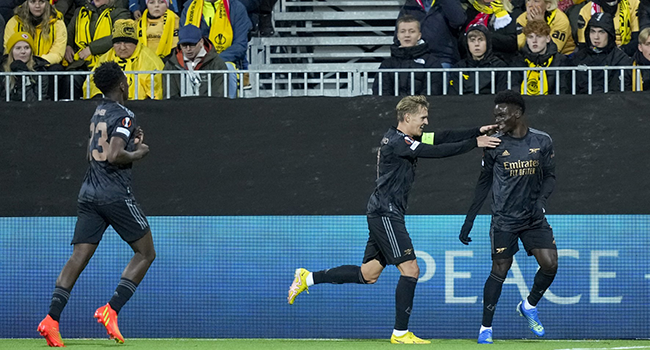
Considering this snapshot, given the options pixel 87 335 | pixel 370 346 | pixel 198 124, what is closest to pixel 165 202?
pixel 198 124

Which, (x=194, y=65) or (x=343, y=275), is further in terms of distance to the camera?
(x=194, y=65)

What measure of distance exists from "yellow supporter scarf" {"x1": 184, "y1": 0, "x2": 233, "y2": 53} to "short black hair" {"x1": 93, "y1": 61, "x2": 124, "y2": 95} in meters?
3.71

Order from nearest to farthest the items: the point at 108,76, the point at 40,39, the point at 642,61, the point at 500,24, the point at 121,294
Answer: the point at 121,294
the point at 108,76
the point at 642,61
the point at 500,24
the point at 40,39

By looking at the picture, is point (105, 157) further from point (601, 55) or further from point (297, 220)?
point (601, 55)

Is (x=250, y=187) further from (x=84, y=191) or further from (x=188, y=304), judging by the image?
(x=84, y=191)

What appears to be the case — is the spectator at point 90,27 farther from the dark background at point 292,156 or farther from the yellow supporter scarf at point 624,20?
the yellow supporter scarf at point 624,20

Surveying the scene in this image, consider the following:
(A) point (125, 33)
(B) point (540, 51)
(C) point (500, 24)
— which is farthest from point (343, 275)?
(C) point (500, 24)

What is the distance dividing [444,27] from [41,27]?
4.71 meters

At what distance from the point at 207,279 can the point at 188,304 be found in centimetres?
32

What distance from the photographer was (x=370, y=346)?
9648mm

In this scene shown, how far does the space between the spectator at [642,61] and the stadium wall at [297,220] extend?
9.3 inches

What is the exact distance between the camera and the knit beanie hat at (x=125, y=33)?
38.5 ft

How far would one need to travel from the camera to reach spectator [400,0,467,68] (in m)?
12.7

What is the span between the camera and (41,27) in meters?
12.7
